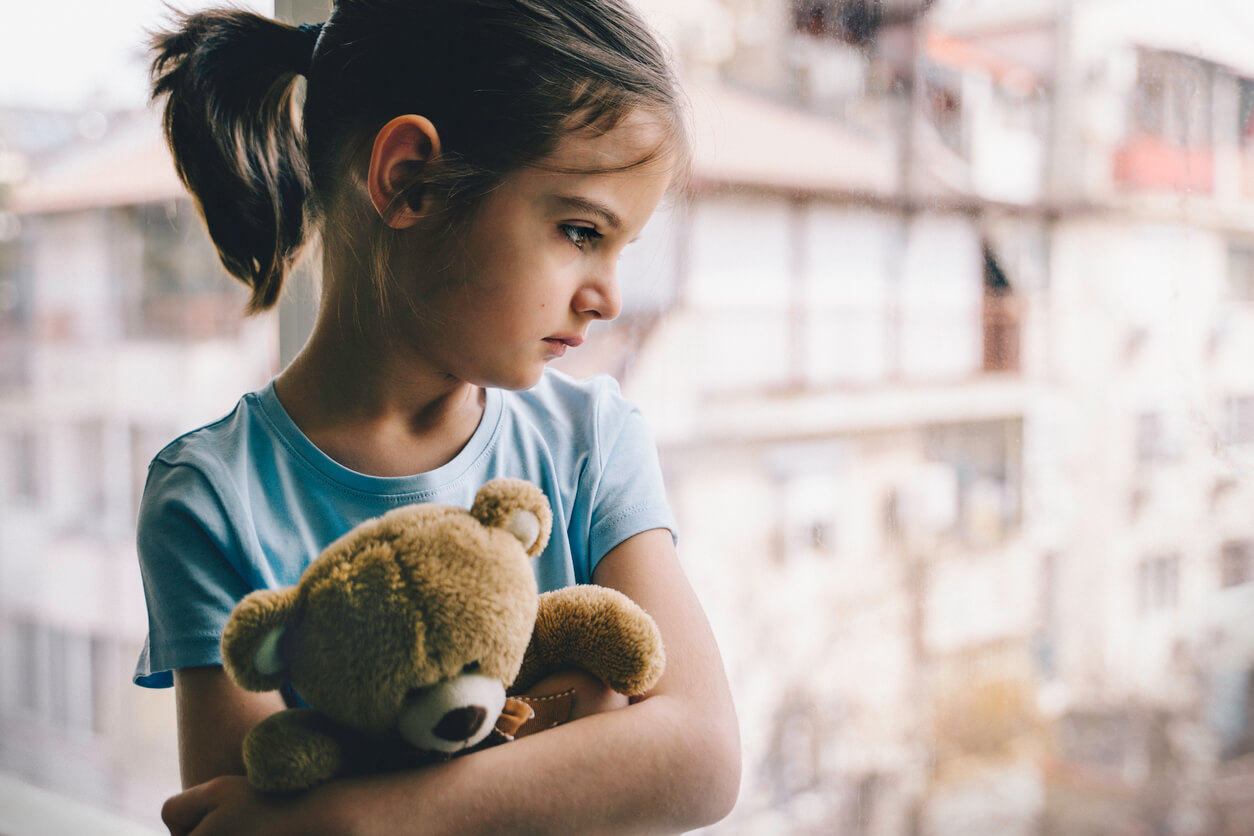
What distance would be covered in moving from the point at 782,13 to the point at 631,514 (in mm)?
438

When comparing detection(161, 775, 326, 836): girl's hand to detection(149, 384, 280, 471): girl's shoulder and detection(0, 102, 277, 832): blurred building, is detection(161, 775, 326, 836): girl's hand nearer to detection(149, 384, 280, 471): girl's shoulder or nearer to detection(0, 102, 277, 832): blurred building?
detection(149, 384, 280, 471): girl's shoulder

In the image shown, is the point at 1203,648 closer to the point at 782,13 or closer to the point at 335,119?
the point at 782,13

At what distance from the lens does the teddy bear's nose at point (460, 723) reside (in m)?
0.49

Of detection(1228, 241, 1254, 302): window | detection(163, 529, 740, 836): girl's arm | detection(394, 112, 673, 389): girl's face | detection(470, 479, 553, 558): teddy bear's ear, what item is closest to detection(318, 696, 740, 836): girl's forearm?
detection(163, 529, 740, 836): girl's arm

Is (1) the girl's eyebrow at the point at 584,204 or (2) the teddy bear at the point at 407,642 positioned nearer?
(2) the teddy bear at the point at 407,642

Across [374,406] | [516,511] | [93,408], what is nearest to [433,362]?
[374,406]

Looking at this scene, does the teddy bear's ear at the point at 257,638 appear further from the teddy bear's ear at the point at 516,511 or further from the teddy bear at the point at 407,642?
the teddy bear's ear at the point at 516,511

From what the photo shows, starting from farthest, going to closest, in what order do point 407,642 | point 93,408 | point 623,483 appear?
point 93,408
point 623,483
point 407,642

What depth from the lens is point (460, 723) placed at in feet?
1.61

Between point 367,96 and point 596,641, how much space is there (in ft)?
1.23

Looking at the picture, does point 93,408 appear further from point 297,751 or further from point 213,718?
point 297,751

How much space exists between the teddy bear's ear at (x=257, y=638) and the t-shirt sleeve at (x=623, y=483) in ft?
0.74

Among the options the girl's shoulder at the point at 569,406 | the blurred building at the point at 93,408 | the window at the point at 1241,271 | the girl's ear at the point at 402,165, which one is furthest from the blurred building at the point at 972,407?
the blurred building at the point at 93,408

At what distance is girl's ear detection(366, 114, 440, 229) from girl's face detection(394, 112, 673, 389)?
0.12 feet
